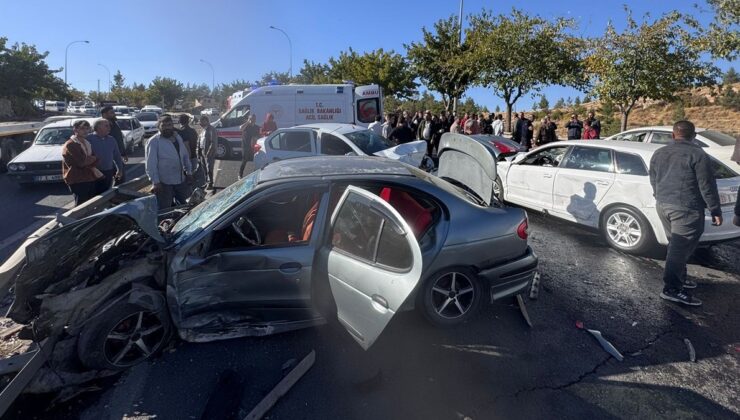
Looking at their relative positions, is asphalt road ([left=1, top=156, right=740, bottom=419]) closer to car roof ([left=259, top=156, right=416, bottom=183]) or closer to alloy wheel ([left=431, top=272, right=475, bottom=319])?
alloy wheel ([left=431, top=272, right=475, bottom=319])

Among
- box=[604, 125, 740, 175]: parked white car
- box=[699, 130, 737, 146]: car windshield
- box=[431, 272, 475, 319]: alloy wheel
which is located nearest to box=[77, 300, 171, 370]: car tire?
box=[431, 272, 475, 319]: alloy wheel

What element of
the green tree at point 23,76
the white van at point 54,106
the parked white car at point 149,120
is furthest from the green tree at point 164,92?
the parked white car at point 149,120

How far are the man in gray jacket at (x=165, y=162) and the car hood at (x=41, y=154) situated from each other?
16.0 ft

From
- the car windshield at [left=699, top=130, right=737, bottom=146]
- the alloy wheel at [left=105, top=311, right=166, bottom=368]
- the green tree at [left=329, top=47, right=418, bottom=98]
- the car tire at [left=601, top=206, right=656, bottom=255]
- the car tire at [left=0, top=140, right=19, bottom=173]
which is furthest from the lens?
the green tree at [left=329, top=47, right=418, bottom=98]

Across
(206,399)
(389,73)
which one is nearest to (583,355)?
(206,399)

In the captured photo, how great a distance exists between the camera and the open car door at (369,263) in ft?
8.46

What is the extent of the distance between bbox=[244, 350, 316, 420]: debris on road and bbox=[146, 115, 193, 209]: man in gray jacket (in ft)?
12.1

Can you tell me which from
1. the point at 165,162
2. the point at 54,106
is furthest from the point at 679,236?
the point at 54,106

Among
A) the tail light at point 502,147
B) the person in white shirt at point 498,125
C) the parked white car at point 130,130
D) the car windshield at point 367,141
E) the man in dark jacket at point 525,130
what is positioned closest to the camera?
the car windshield at point 367,141

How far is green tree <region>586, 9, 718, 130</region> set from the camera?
1217 centimetres

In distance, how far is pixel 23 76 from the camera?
31.2 meters

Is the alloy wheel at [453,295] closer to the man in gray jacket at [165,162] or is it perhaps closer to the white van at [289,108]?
the man in gray jacket at [165,162]

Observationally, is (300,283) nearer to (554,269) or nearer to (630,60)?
(554,269)

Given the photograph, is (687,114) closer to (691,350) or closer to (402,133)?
(402,133)
